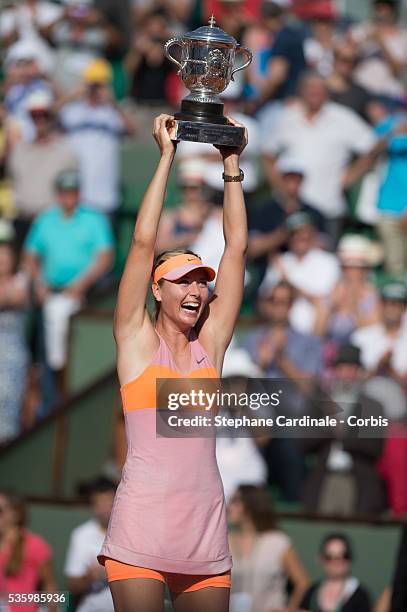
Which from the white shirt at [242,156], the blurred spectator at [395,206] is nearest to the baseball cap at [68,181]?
the white shirt at [242,156]

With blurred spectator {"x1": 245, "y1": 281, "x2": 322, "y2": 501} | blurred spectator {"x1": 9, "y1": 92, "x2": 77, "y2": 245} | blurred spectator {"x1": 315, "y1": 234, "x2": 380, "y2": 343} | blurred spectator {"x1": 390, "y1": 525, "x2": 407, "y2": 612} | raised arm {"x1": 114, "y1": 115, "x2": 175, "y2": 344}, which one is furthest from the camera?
blurred spectator {"x1": 9, "y1": 92, "x2": 77, "y2": 245}

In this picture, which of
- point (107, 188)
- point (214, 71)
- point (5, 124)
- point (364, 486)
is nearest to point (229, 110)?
point (107, 188)

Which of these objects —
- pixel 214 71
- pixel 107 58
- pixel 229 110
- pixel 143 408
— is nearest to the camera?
pixel 143 408

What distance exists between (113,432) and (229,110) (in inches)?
118

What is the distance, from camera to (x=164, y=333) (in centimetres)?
636

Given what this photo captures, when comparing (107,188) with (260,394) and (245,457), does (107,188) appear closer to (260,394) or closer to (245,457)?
(245,457)

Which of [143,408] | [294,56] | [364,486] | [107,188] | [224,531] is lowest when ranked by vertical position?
[224,531]

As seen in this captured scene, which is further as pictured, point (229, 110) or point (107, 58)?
point (107, 58)

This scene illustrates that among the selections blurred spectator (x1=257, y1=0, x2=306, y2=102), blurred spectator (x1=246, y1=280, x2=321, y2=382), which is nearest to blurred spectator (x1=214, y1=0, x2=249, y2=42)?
blurred spectator (x1=257, y1=0, x2=306, y2=102)

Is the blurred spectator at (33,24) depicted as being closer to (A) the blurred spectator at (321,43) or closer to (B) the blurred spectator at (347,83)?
(A) the blurred spectator at (321,43)

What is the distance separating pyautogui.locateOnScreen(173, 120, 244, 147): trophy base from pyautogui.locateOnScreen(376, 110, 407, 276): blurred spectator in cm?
630

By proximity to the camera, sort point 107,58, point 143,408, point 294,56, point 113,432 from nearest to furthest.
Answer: point 143,408
point 113,432
point 294,56
point 107,58

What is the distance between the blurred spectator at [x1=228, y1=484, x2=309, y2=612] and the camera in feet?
30.9

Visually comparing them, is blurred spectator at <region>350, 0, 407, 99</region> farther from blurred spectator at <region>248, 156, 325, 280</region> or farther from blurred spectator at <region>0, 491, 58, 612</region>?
blurred spectator at <region>0, 491, 58, 612</region>
